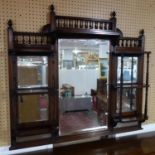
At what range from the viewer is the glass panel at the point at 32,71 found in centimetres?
219

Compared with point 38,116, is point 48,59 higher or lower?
higher

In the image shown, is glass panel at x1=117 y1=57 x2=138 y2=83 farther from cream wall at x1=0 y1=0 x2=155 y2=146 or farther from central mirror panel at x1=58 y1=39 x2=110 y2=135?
central mirror panel at x1=58 y1=39 x2=110 y2=135

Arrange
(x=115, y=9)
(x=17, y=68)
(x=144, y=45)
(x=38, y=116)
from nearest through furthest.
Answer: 1. (x=17, y=68)
2. (x=38, y=116)
3. (x=115, y=9)
4. (x=144, y=45)

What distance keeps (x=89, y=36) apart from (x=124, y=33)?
577mm

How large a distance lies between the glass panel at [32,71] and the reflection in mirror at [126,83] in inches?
39.2

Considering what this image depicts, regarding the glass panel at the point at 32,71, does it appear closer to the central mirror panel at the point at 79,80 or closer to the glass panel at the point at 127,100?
the glass panel at the point at 127,100

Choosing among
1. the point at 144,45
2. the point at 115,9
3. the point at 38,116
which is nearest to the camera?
the point at 38,116

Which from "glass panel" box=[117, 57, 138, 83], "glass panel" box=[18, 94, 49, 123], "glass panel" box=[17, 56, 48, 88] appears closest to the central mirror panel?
Answer: "glass panel" box=[117, 57, 138, 83]

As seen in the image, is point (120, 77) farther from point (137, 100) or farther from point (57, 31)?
point (57, 31)

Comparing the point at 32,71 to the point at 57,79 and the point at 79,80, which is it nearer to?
the point at 57,79

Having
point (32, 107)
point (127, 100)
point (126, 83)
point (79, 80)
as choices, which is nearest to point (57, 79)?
point (32, 107)

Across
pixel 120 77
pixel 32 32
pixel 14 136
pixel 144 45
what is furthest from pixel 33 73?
pixel 144 45

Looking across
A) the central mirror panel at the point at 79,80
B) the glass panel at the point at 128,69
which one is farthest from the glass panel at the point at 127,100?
the central mirror panel at the point at 79,80

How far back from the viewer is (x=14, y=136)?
2205mm
